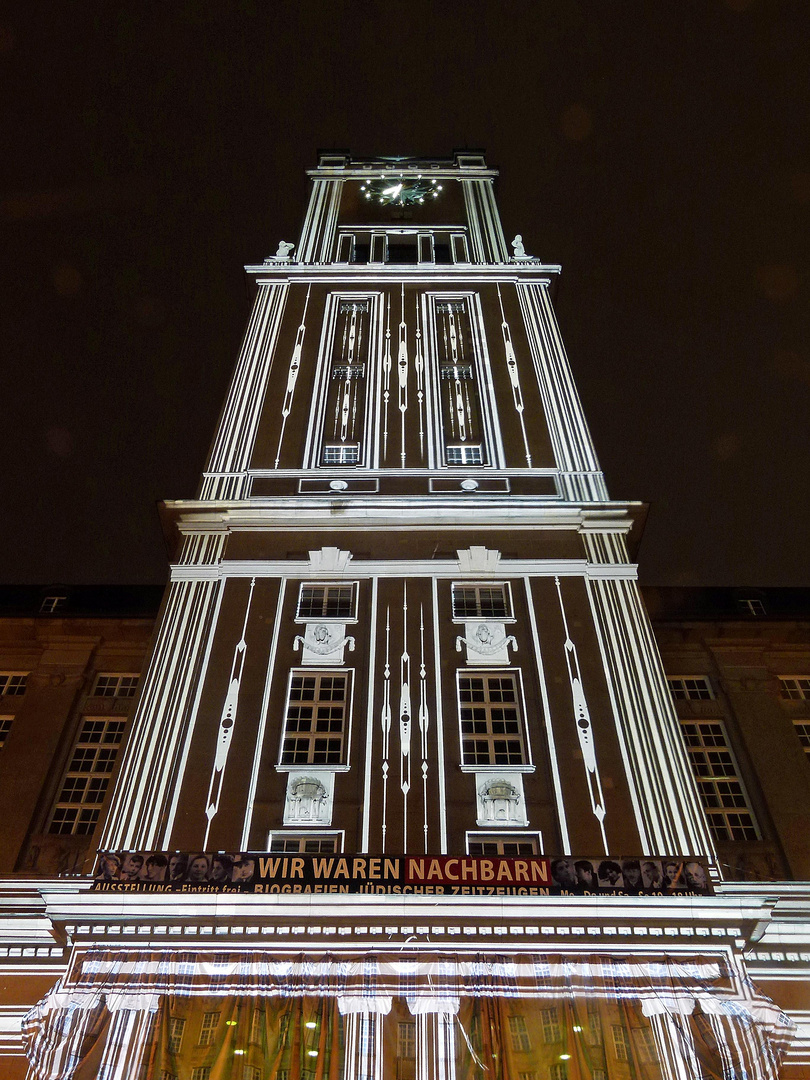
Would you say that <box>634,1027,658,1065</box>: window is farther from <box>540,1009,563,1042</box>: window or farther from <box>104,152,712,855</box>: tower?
<box>104,152,712,855</box>: tower

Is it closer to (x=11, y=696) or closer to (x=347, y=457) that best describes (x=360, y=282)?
(x=347, y=457)

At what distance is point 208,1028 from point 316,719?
9.04 metres

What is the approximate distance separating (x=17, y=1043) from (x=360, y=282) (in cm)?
3422

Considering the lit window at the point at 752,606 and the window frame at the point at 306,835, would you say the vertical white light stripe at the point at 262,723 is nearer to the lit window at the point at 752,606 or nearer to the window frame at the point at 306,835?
the window frame at the point at 306,835

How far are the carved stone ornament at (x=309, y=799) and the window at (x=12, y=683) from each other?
46.9 ft

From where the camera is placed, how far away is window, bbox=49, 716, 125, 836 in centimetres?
3119

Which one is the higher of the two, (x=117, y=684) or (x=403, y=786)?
(x=117, y=684)

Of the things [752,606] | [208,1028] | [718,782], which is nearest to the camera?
[208,1028]

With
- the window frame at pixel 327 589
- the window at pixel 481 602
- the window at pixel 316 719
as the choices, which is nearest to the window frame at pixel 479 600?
the window at pixel 481 602

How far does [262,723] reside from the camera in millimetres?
27688

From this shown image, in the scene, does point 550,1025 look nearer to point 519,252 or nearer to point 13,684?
point 13,684

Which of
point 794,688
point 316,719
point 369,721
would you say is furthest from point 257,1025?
point 794,688

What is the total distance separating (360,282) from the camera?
46938 mm

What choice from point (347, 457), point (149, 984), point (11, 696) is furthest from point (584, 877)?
point (11, 696)
